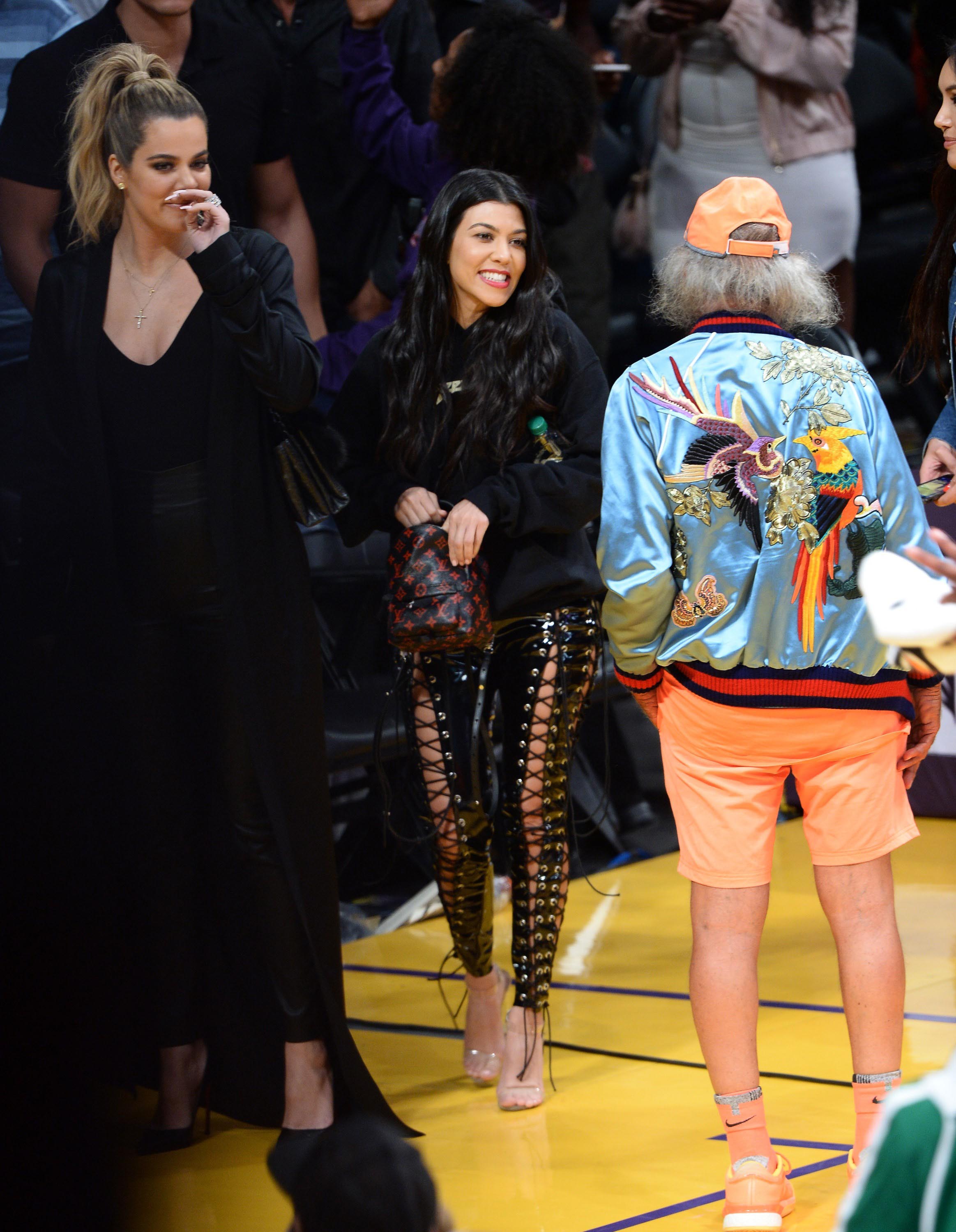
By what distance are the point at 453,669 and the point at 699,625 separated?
0.79m

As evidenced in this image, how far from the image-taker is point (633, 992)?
400 cm

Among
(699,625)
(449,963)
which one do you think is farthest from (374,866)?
(699,625)

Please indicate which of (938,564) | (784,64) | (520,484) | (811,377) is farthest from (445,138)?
(938,564)

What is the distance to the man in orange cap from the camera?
2602mm

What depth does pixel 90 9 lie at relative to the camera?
3094 mm

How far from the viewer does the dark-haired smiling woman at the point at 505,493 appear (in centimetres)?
322

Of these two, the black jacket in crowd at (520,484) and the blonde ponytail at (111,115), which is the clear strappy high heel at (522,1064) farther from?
the blonde ponytail at (111,115)

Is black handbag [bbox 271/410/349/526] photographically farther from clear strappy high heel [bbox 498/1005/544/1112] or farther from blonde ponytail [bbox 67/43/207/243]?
clear strappy high heel [bbox 498/1005/544/1112]

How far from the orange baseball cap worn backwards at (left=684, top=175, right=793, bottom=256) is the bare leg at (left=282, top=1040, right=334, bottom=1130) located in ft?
5.42

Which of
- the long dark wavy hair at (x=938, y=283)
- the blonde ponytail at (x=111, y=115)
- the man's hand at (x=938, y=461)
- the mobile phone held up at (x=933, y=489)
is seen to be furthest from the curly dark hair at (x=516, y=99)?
the mobile phone held up at (x=933, y=489)

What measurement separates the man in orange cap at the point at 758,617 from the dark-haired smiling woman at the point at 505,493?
0.52 meters

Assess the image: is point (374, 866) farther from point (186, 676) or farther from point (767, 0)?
point (767, 0)

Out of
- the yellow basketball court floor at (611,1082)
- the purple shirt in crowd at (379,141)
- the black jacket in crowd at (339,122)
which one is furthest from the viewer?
the black jacket in crowd at (339,122)

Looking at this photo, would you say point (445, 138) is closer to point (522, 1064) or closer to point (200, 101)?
point (200, 101)
